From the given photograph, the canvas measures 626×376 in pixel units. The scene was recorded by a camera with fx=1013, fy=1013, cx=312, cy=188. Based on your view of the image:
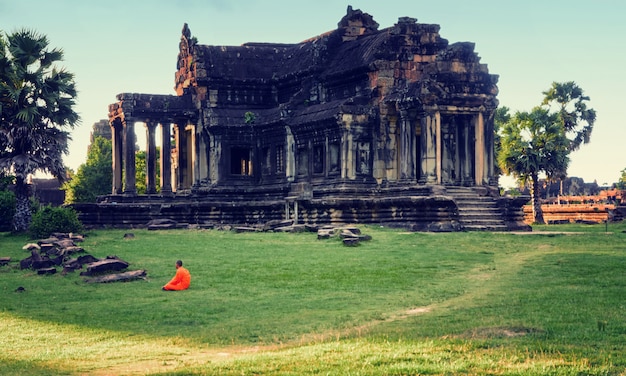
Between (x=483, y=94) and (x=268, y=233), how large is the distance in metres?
11.0

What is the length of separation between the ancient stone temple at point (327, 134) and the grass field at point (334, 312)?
7.71 m

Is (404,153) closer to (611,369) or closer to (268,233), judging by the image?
(268,233)

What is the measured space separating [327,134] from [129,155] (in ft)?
33.1

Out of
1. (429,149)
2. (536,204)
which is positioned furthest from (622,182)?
(429,149)

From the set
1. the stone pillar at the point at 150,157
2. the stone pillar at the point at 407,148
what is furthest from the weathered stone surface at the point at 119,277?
the stone pillar at the point at 150,157

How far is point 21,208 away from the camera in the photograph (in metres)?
40.4

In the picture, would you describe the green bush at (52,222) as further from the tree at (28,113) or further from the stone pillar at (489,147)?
the stone pillar at (489,147)

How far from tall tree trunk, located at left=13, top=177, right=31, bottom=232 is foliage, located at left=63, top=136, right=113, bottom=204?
2342 cm

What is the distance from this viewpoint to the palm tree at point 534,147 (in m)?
57.7

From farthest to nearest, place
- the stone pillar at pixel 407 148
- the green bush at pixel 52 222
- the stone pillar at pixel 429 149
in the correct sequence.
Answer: the stone pillar at pixel 407 148 < the stone pillar at pixel 429 149 < the green bush at pixel 52 222

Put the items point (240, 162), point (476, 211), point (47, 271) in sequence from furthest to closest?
point (240, 162) < point (476, 211) < point (47, 271)

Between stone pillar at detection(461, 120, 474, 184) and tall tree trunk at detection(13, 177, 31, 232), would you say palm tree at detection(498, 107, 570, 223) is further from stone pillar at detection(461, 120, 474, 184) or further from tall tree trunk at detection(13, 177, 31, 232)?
tall tree trunk at detection(13, 177, 31, 232)

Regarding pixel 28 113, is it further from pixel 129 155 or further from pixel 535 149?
pixel 535 149

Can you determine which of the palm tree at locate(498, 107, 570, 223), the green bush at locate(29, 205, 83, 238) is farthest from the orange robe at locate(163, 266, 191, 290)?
the palm tree at locate(498, 107, 570, 223)
